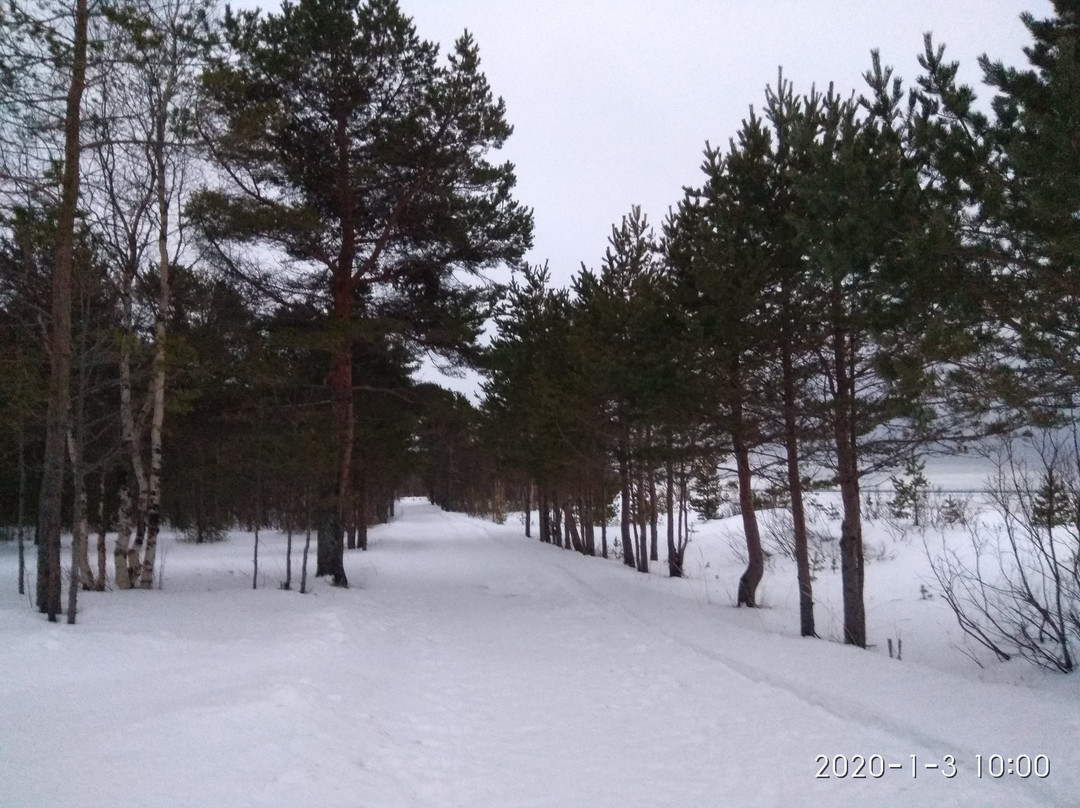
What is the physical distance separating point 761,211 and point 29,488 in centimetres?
2327

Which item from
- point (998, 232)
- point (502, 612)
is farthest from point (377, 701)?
point (998, 232)

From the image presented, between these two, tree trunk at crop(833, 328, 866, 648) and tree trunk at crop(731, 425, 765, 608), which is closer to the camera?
tree trunk at crop(833, 328, 866, 648)

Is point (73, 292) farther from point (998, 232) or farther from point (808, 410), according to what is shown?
point (998, 232)

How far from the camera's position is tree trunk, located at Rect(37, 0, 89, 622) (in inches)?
418

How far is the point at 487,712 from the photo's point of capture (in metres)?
8.09

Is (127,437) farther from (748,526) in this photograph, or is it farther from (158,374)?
(748,526)

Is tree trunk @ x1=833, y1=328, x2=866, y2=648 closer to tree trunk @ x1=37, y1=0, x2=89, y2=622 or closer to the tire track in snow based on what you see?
the tire track in snow

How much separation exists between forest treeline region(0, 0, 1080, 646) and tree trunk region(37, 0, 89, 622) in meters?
0.04

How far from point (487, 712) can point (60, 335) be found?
7.71 meters

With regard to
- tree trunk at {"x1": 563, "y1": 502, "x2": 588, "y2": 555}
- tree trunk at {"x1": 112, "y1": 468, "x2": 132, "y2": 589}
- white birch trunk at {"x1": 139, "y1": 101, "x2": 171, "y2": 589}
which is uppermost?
white birch trunk at {"x1": 139, "y1": 101, "x2": 171, "y2": 589}

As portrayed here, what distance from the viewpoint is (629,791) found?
5.89 m

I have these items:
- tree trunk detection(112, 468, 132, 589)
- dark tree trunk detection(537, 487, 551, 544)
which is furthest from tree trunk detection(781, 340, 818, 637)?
dark tree trunk detection(537, 487, 551, 544)

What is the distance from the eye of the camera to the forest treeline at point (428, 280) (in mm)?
8664

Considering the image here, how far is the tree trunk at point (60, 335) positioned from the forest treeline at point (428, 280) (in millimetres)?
42
